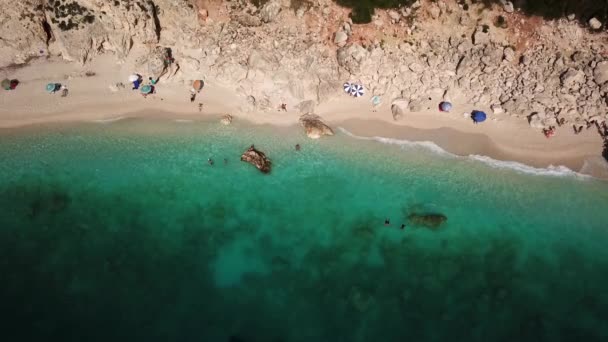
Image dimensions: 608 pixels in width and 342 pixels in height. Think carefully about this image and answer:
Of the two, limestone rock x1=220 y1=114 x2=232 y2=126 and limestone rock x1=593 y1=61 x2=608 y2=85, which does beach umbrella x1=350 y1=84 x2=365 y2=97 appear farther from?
limestone rock x1=593 y1=61 x2=608 y2=85

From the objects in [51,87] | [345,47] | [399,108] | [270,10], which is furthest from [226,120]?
[51,87]

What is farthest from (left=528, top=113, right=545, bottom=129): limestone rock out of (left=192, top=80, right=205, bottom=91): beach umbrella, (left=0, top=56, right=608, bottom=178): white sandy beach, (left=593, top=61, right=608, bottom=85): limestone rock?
(left=192, top=80, right=205, bottom=91): beach umbrella

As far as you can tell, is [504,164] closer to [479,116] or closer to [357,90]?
[479,116]

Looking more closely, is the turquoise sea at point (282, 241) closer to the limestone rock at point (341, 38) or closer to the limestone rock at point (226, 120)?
the limestone rock at point (226, 120)

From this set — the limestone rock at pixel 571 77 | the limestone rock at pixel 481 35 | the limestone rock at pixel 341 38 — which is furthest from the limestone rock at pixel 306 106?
the limestone rock at pixel 571 77

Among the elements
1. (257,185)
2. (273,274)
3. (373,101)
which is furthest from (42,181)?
(373,101)

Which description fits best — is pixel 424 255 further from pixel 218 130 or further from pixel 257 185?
pixel 218 130
